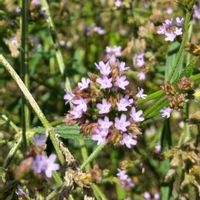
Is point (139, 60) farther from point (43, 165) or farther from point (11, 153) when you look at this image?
point (43, 165)

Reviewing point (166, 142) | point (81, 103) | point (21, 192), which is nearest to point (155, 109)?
point (81, 103)

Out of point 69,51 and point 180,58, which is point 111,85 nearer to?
point 180,58

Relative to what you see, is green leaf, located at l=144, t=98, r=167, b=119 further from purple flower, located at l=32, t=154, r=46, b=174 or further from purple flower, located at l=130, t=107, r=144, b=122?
purple flower, located at l=32, t=154, r=46, b=174

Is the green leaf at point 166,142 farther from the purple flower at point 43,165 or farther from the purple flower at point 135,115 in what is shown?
the purple flower at point 43,165

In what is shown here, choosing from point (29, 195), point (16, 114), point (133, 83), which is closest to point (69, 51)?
point (133, 83)

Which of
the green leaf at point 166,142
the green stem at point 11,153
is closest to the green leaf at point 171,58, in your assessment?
the green leaf at point 166,142

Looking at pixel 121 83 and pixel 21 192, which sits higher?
pixel 121 83
